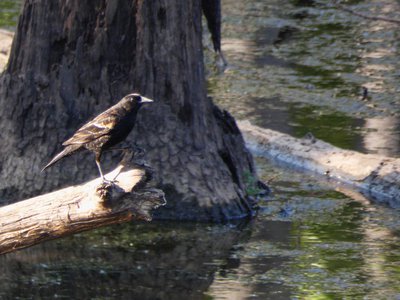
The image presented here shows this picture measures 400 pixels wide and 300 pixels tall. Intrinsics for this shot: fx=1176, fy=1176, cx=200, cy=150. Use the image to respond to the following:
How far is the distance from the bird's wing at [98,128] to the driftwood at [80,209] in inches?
12.8

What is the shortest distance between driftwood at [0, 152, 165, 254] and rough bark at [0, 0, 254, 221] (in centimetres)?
231

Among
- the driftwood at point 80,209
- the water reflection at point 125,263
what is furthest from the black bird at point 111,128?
the water reflection at point 125,263

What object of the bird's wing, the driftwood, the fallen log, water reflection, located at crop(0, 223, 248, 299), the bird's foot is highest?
the bird's wing

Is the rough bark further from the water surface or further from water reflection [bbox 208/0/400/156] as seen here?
water reflection [bbox 208/0/400/156]

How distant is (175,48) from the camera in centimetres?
792

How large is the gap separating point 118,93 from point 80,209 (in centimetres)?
262

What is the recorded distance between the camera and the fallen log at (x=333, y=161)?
8.61 m

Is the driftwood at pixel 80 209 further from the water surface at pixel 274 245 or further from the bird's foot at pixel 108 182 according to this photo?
the water surface at pixel 274 245

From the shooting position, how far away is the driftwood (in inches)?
207

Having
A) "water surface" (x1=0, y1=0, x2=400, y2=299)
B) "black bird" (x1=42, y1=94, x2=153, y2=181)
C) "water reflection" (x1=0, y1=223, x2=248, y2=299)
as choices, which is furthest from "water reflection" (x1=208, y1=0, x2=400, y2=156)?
"black bird" (x1=42, y1=94, x2=153, y2=181)

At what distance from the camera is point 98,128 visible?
5910 millimetres

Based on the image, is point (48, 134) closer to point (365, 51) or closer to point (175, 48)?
point (175, 48)

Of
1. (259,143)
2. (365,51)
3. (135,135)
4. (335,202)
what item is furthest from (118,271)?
(365,51)

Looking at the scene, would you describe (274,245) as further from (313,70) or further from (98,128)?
(313,70)
